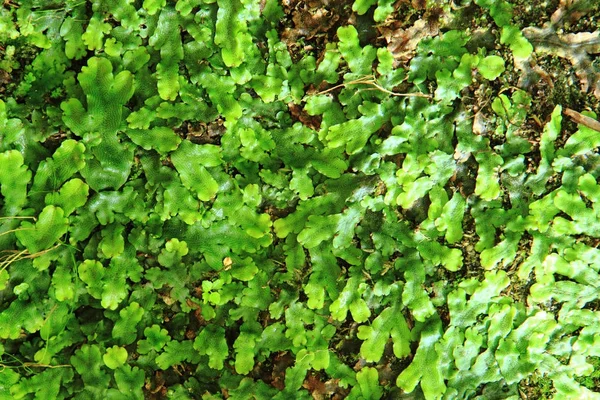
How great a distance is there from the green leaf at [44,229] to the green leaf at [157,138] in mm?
692

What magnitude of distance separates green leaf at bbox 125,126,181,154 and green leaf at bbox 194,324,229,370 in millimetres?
1300

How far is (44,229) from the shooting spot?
3.23 m

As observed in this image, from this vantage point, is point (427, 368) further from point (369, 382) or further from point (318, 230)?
point (318, 230)

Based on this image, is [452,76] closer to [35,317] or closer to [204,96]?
[204,96]

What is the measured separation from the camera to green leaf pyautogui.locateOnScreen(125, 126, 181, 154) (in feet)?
10.6

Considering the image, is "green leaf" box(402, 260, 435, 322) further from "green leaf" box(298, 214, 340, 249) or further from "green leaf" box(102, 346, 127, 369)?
"green leaf" box(102, 346, 127, 369)

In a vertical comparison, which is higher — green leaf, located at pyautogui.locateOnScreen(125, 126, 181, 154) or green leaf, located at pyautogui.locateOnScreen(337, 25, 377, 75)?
green leaf, located at pyautogui.locateOnScreen(337, 25, 377, 75)

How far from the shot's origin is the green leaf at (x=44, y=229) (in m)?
3.22

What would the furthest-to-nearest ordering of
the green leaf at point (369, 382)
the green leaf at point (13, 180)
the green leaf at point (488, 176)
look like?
the green leaf at point (369, 382), the green leaf at point (488, 176), the green leaf at point (13, 180)

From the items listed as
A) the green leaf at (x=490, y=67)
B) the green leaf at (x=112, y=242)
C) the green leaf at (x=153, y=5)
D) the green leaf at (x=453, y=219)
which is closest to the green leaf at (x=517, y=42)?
the green leaf at (x=490, y=67)

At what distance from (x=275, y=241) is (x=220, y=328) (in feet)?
2.36

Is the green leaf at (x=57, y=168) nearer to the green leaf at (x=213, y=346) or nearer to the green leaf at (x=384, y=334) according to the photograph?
the green leaf at (x=213, y=346)

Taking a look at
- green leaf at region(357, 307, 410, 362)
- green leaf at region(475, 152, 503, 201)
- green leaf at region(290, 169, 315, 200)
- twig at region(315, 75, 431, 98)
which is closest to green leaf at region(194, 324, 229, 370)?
green leaf at region(357, 307, 410, 362)

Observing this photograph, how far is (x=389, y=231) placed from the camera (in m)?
3.41
